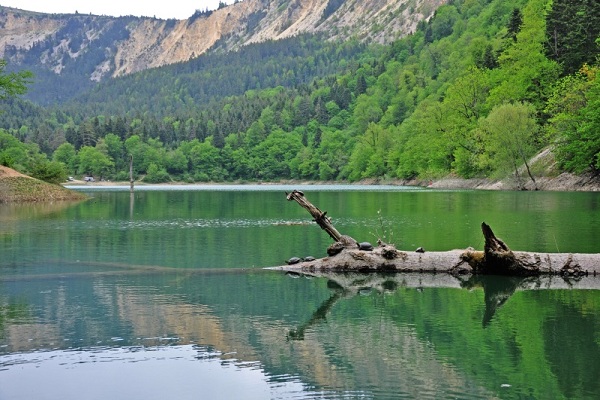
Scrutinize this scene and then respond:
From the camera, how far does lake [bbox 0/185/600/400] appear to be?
1346 centimetres

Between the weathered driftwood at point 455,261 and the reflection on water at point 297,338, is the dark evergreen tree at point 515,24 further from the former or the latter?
the reflection on water at point 297,338

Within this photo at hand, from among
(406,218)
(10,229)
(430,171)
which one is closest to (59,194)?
(10,229)

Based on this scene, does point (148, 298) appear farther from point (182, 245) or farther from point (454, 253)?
point (182, 245)

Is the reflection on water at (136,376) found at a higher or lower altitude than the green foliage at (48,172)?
lower

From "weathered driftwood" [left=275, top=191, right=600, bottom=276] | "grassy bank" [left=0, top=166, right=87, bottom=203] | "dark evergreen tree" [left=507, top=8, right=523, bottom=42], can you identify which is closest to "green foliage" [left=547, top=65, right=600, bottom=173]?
"dark evergreen tree" [left=507, top=8, right=523, bottom=42]

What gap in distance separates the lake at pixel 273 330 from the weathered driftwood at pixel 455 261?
2.10 feet

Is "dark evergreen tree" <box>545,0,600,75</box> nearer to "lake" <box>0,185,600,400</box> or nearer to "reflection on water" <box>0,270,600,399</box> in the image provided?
"lake" <box>0,185,600,400</box>

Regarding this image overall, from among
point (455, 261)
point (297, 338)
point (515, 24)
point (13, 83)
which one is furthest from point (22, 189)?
point (515, 24)

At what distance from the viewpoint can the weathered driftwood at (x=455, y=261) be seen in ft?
81.6

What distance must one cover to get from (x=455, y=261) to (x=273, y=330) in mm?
10102

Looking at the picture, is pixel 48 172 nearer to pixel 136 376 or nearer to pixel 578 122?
pixel 578 122

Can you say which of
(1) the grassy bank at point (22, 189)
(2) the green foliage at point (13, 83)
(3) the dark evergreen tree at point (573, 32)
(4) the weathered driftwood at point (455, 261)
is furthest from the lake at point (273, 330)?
(3) the dark evergreen tree at point (573, 32)

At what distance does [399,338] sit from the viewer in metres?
16.8

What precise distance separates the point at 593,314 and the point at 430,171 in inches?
4630
